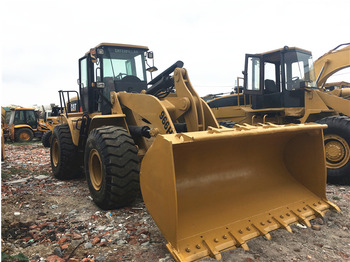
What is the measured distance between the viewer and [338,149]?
4.82 meters

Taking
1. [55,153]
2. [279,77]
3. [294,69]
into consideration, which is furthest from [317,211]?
[55,153]

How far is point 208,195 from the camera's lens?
2.96 metres

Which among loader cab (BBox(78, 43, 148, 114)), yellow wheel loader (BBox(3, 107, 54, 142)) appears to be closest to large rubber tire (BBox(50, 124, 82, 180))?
loader cab (BBox(78, 43, 148, 114))

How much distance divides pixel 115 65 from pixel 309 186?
12.8ft

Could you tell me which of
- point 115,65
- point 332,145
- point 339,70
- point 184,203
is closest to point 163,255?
point 184,203

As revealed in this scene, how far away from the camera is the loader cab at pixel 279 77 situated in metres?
6.57

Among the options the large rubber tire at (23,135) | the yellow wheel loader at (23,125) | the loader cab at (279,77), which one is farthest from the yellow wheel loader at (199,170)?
the large rubber tire at (23,135)

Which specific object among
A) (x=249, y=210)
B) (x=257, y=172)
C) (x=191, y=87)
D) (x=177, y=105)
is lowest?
(x=249, y=210)

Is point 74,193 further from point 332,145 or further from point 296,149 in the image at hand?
point 332,145

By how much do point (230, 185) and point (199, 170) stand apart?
45 cm

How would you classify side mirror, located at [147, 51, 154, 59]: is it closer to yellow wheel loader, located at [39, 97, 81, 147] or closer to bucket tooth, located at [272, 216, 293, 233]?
yellow wheel loader, located at [39, 97, 81, 147]

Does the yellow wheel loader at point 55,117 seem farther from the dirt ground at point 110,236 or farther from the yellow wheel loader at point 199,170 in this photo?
the dirt ground at point 110,236

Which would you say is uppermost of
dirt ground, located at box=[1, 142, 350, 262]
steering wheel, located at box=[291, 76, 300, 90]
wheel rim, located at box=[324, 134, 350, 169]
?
steering wheel, located at box=[291, 76, 300, 90]

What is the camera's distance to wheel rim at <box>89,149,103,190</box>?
382 centimetres
